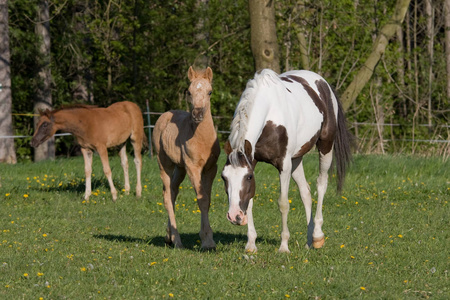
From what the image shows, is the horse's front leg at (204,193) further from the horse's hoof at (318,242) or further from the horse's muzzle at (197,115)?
the horse's hoof at (318,242)

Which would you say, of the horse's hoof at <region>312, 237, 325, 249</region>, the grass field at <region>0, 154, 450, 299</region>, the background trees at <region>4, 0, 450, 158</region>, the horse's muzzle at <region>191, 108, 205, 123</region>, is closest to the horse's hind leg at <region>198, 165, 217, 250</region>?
the grass field at <region>0, 154, 450, 299</region>

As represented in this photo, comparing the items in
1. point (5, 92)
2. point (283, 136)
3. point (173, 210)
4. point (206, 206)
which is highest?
point (5, 92)

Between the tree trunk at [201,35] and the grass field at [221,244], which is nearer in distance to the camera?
the grass field at [221,244]

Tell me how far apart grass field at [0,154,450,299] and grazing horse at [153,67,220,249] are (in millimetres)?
472

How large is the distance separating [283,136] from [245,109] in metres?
0.57

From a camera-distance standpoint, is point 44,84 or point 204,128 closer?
point 204,128

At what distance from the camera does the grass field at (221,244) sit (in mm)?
5824

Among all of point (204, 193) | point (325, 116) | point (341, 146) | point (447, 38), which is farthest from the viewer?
point (447, 38)

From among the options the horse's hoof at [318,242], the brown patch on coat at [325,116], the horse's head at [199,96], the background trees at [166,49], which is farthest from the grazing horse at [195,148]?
the background trees at [166,49]

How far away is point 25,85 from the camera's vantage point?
2291cm

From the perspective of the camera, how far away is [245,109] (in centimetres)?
676

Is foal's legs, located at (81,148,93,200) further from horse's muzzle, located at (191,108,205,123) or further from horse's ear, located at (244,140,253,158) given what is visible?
horse's ear, located at (244,140,253,158)

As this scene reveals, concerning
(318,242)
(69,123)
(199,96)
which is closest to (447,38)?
(69,123)

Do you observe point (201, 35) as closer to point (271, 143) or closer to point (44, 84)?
point (44, 84)
